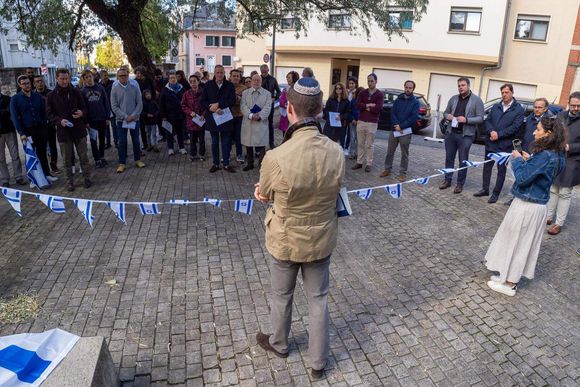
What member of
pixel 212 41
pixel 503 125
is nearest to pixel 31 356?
pixel 503 125

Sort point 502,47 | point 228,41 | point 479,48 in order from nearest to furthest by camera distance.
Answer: point 502,47 → point 479,48 → point 228,41

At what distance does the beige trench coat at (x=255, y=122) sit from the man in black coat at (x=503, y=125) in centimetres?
424

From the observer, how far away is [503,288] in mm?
4992

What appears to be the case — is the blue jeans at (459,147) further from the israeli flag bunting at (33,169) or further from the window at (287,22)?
the israeli flag bunting at (33,169)

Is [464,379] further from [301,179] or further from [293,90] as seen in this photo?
[293,90]

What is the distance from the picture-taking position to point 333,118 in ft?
31.7

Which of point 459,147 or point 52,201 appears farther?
point 459,147

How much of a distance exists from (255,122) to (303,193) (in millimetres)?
6428

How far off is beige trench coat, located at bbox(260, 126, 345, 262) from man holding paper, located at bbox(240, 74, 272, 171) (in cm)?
607

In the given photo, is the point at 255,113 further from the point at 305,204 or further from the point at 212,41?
the point at 212,41

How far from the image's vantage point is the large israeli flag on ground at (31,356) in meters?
2.64

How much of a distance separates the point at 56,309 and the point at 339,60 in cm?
3172

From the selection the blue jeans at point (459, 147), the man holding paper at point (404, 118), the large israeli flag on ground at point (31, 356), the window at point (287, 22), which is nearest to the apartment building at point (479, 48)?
the window at point (287, 22)

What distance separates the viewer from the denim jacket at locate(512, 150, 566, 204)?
15.1 feet
